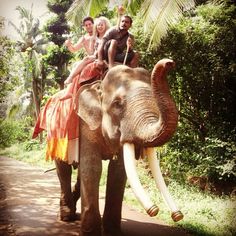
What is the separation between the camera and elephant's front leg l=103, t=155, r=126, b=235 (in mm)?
3953

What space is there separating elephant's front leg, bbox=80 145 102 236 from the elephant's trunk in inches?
39.7

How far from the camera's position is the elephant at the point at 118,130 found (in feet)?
8.89

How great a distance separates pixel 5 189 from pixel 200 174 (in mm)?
3734

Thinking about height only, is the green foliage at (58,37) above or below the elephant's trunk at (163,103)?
above

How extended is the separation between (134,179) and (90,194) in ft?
2.51

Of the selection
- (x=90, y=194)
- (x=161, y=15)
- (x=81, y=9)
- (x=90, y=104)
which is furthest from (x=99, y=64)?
(x=81, y=9)

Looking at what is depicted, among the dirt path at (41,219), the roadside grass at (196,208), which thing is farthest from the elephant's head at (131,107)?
the roadside grass at (196,208)

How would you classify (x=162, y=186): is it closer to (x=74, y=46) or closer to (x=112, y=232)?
(x=112, y=232)

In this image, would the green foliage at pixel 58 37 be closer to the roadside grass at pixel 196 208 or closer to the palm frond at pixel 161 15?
the roadside grass at pixel 196 208

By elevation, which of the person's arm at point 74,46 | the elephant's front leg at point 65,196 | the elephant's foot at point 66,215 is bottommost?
the elephant's foot at point 66,215

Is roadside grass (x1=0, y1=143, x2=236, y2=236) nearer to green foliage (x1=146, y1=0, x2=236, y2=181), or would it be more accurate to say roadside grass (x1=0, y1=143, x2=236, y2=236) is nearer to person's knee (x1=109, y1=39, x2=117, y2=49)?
green foliage (x1=146, y1=0, x2=236, y2=181)

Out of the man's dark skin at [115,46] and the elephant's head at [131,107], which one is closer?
the elephant's head at [131,107]

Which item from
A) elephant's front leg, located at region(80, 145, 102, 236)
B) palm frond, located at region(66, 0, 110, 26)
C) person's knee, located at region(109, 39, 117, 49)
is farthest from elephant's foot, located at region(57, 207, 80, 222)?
palm frond, located at region(66, 0, 110, 26)

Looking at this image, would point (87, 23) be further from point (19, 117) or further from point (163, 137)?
point (19, 117)
